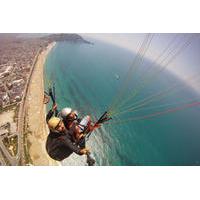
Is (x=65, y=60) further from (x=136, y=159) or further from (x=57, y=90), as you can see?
(x=136, y=159)

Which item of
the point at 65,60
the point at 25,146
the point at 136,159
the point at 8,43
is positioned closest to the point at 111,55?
the point at 65,60

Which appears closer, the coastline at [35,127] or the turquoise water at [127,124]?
the coastline at [35,127]

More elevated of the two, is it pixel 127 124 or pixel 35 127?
pixel 35 127

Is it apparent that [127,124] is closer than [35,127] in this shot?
No
